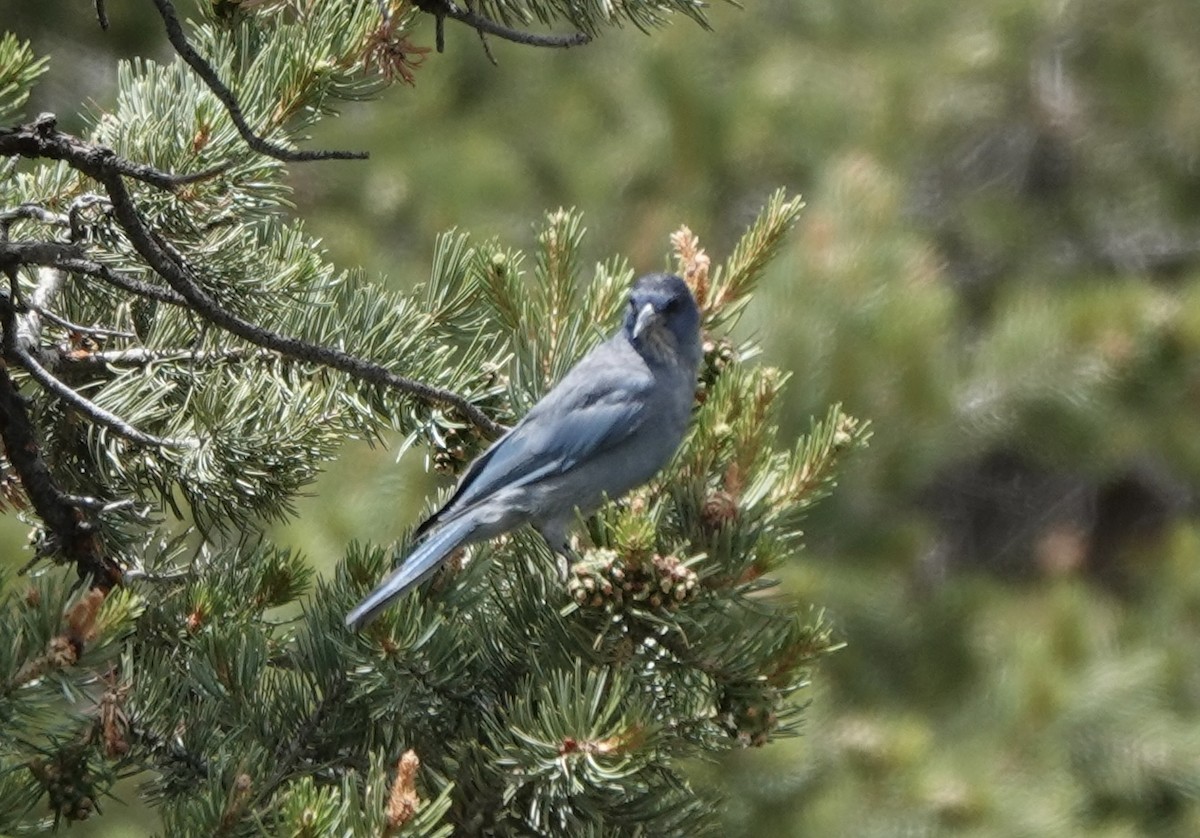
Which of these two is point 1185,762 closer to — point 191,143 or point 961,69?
point 961,69

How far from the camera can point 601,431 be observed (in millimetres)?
3020

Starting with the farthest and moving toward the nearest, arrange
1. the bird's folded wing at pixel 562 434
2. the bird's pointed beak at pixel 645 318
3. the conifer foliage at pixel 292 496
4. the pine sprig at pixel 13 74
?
the bird's pointed beak at pixel 645 318, the bird's folded wing at pixel 562 434, the pine sprig at pixel 13 74, the conifer foliage at pixel 292 496

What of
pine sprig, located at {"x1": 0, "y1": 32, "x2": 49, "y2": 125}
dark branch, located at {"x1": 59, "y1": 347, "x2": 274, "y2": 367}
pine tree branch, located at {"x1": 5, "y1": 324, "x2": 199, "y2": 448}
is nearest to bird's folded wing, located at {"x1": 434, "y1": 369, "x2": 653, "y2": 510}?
dark branch, located at {"x1": 59, "y1": 347, "x2": 274, "y2": 367}

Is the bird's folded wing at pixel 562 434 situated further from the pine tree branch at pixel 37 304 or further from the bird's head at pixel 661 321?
the pine tree branch at pixel 37 304

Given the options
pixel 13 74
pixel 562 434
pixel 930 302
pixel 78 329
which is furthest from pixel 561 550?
pixel 930 302

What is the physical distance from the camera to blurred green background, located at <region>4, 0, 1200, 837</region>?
17.8ft

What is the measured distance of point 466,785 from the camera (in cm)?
192

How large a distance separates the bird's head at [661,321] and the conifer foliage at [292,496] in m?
0.28

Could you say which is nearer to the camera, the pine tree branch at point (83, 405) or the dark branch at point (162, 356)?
the pine tree branch at point (83, 405)

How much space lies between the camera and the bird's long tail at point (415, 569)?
1958 millimetres

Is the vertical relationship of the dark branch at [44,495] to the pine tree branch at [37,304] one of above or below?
below

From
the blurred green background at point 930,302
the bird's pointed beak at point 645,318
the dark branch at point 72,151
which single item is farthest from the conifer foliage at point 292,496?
the blurred green background at point 930,302

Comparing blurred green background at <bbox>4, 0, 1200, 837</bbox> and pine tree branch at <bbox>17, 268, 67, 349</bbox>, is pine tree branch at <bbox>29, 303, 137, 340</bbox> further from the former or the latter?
blurred green background at <bbox>4, 0, 1200, 837</bbox>

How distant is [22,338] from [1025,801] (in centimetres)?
395
